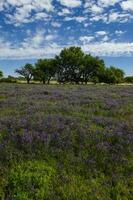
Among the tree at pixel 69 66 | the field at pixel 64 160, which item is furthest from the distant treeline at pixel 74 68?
the field at pixel 64 160

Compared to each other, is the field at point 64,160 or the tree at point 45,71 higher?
the tree at point 45,71

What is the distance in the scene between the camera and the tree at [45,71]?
94.6 metres

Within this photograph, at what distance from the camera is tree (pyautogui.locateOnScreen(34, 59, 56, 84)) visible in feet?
310

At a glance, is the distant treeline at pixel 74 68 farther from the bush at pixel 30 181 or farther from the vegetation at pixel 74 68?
the bush at pixel 30 181

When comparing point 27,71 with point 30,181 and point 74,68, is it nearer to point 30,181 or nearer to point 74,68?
point 74,68

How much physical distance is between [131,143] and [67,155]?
2151 mm

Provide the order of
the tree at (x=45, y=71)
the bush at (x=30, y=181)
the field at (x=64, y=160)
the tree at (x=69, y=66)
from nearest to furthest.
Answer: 1. the bush at (x=30, y=181)
2. the field at (x=64, y=160)
3. the tree at (x=69, y=66)
4. the tree at (x=45, y=71)

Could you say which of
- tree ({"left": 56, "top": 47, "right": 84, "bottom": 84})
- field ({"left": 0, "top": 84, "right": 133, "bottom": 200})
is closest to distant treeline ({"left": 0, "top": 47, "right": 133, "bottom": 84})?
tree ({"left": 56, "top": 47, "right": 84, "bottom": 84})

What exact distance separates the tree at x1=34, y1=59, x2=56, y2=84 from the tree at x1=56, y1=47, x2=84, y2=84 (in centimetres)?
254

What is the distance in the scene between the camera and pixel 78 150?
766cm

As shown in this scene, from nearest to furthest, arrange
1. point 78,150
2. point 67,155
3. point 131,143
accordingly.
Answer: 1. point 67,155
2. point 78,150
3. point 131,143

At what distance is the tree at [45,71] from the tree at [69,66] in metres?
2.54

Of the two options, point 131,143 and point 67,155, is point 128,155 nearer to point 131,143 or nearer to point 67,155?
point 131,143

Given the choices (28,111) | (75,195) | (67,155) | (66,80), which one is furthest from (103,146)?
(66,80)
